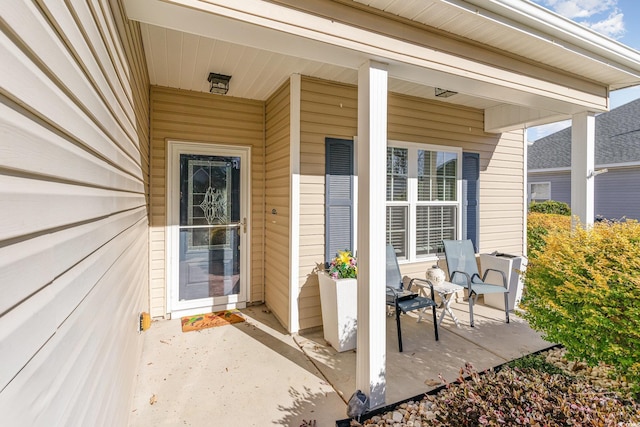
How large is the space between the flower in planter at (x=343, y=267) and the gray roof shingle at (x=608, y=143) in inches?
417

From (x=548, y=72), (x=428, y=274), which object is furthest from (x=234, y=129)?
(x=548, y=72)

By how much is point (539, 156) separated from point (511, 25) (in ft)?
41.1

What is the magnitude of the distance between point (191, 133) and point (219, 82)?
0.78 m

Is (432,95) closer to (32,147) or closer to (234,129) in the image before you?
(234,129)

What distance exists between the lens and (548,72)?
293 cm

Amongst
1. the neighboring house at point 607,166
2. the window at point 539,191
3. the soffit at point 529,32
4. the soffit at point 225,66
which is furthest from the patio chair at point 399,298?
the window at point 539,191

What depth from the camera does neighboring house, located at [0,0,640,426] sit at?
66 centimetres

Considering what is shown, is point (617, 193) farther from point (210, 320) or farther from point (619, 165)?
point (210, 320)

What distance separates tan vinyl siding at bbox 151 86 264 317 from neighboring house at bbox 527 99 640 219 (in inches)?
385

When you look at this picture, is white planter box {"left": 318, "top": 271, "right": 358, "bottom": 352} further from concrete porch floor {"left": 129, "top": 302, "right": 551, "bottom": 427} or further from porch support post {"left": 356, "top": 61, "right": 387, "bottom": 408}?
porch support post {"left": 356, "top": 61, "right": 387, "bottom": 408}

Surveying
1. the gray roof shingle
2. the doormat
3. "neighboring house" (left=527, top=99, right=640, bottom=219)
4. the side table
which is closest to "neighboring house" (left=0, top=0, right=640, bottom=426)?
the doormat

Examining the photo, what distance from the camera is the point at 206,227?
13.1ft

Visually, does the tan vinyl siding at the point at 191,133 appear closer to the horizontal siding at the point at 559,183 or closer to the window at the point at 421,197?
the window at the point at 421,197

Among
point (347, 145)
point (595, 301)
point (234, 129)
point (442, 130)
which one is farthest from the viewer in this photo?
point (442, 130)
